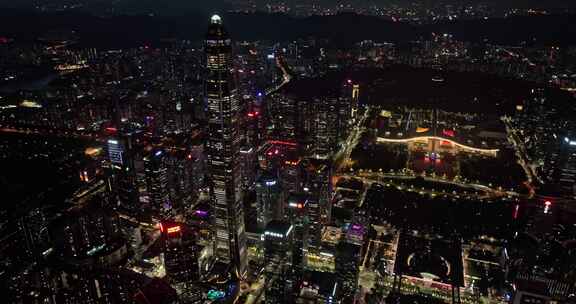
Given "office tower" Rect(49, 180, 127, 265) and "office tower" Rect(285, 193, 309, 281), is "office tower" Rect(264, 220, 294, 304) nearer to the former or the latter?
"office tower" Rect(285, 193, 309, 281)

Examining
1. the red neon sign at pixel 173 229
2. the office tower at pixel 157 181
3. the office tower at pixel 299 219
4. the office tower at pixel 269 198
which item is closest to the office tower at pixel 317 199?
the office tower at pixel 299 219

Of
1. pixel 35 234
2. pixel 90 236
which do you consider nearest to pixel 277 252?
pixel 90 236

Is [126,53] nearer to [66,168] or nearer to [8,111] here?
[8,111]

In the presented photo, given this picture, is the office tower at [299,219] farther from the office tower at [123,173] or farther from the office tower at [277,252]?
the office tower at [123,173]

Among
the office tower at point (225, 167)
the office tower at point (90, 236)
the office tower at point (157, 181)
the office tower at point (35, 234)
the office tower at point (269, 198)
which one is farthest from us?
the office tower at point (157, 181)

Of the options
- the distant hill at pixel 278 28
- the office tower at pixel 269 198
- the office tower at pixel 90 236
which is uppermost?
the distant hill at pixel 278 28
